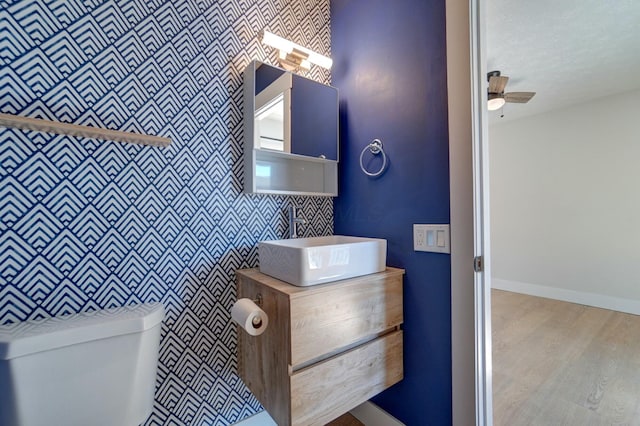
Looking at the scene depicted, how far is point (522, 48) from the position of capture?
83.1 inches

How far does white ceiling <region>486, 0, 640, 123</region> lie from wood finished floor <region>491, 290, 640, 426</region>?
2367 millimetres

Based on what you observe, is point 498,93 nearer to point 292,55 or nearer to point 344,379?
point 292,55

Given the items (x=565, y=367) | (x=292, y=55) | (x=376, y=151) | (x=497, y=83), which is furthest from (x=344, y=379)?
(x=497, y=83)

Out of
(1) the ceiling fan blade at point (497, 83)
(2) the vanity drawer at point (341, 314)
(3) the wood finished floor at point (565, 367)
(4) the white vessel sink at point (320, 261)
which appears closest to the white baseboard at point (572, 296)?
(3) the wood finished floor at point (565, 367)

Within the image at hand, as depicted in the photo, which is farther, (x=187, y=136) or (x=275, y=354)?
(x=187, y=136)

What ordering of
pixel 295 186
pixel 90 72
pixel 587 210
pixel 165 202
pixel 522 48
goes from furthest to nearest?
pixel 587 210 < pixel 522 48 < pixel 295 186 < pixel 165 202 < pixel 90 72

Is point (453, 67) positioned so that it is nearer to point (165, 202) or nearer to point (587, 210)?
point (165, 202)

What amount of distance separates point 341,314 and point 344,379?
28cm

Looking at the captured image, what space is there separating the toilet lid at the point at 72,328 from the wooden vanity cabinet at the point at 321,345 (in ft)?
1.39

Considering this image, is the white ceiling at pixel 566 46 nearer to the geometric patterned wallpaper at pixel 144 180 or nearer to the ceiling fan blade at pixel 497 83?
the ceiling fan blade at pixel 497 83

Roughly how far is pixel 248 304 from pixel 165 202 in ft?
1.88

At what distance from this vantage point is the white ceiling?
172 cm

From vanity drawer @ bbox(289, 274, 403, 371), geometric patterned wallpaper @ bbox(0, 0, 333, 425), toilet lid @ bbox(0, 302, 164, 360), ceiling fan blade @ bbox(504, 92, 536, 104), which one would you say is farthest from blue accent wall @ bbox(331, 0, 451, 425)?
ceiling fan blade @ bbox(504, 92, 536, 104)

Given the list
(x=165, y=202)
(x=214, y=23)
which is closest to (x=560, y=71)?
(x=214, y=23)
